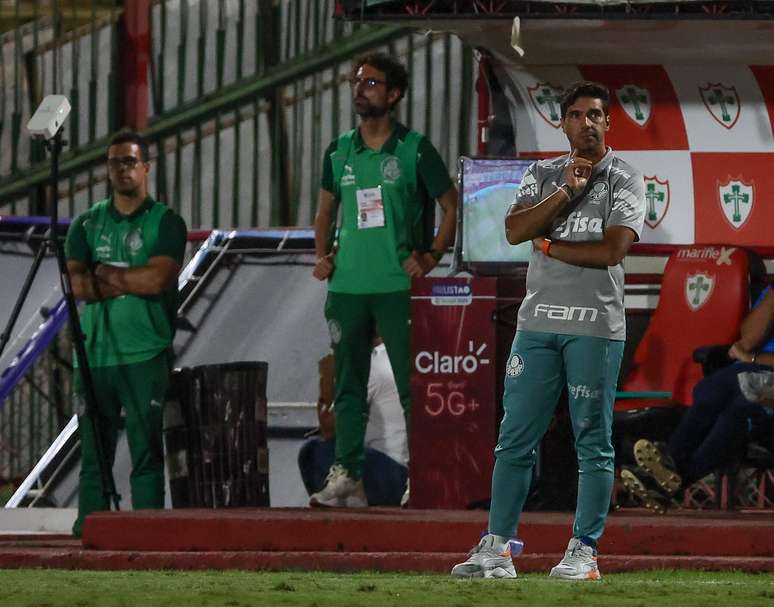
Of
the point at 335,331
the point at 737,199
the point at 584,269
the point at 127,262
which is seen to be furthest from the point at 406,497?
the point at 584,269

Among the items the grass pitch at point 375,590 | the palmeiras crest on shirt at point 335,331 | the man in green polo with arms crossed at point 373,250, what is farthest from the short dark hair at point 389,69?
the grass pitch at point 375,590

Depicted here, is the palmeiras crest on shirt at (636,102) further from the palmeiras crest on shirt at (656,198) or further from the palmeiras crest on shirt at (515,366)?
the palmeiras crest on shirt at (515,366)

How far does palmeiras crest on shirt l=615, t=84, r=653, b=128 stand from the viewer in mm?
10602

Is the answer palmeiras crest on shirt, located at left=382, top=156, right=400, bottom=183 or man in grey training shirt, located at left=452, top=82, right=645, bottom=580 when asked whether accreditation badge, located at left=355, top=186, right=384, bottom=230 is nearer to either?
palmeiras crest on shirt, located at left=382, top=156, right=400, bottom=183

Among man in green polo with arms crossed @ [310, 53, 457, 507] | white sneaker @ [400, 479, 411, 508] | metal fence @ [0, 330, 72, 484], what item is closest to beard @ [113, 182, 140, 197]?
man in green polo with arms crossed @ [310, 53, 457, 507]

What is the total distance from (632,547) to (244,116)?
21.2ft

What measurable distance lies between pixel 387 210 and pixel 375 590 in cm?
287

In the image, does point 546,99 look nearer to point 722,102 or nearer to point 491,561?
point 722,102

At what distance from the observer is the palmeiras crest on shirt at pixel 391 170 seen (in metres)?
9.23

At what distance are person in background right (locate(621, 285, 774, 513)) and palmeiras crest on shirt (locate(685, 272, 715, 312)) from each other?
774 millimetres

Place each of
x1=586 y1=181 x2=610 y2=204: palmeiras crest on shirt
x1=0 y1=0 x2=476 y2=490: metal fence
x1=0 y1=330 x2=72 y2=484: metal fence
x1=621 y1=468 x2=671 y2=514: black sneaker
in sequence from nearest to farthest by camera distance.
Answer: x1=586 y1=181 x2=610 y2=204: palmeiras crest on shirt < x1=621 y1=468 x2=671 y2=514: black sneaker < x1=0 y1=330 x2=72 y2=484: metal fence < x1=0 y1=0 x2=476 y2=490: metal fence

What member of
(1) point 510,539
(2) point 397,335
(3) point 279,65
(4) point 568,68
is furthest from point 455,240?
(3) point 279,65

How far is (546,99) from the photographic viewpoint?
34.7 feet

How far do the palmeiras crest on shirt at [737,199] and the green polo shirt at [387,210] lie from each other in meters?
1.97
